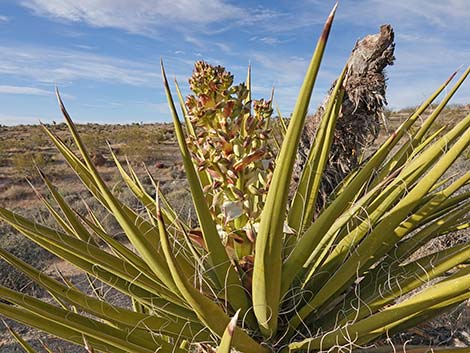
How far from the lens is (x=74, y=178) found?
18984 mm

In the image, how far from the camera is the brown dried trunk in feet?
7.30

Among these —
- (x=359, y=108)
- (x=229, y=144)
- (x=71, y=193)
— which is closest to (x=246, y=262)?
(x=229, y=144)

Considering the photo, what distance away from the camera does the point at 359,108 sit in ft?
7.69

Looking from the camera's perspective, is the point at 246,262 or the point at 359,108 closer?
the point at 246,262

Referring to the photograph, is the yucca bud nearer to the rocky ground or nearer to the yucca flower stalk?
the yucca flower stalk

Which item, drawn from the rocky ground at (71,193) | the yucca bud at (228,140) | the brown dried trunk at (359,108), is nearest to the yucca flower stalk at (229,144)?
the yucca bud at (228,140)

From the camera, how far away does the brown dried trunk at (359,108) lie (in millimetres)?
2227

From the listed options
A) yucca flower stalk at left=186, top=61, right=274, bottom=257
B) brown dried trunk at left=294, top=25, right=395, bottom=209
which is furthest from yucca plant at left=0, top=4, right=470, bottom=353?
brown dried trunk at left=294, top=25, right=395, bottom=209

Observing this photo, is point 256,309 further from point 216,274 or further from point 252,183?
point 252,183

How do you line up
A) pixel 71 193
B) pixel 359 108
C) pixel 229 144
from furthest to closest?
pixel 71 193 < pixel 359 108 < pixel 229 144

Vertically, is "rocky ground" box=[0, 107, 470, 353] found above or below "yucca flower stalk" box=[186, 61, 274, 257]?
below

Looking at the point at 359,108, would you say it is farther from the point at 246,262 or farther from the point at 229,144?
the point at 246,262

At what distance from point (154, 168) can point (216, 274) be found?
66.9 feet

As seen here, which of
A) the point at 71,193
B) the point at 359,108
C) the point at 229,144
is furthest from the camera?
the point at 71,193
